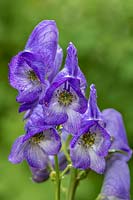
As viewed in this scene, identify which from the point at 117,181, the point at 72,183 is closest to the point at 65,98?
the point at 72,183

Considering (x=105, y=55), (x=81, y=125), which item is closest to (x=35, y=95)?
(x=81, y=125)

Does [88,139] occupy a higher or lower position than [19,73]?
lower

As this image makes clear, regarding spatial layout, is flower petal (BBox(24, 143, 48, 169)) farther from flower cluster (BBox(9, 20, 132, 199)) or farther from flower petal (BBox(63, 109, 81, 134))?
flower petal (BBox(63, 109, 81, 134))

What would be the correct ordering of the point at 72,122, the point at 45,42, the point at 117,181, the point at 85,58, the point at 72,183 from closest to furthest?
the point at 72,122, the point at 45,42, the point at 72,183, the point at 117,181, the point at 85,58

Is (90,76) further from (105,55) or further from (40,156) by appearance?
(40,156)

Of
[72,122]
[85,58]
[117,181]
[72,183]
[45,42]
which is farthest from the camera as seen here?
[85,58]

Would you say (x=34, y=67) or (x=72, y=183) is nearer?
(x=34, y=67)

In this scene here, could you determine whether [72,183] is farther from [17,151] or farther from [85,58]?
[85,58]
